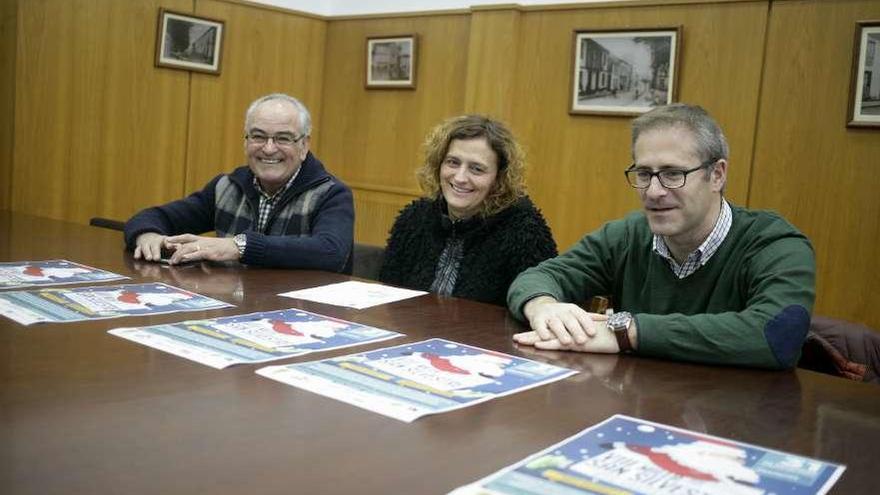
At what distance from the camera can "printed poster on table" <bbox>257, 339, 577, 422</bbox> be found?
1.15 meters

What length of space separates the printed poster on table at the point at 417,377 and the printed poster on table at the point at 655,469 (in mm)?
205

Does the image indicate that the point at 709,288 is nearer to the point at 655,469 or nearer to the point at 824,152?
the point at 655,469

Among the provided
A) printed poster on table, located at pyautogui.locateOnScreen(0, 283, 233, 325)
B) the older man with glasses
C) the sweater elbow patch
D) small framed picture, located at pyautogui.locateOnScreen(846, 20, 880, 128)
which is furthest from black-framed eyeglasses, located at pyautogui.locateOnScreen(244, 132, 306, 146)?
small framed picture, located at pyautogui.locateOnScreen(846, 20, 880, 128)

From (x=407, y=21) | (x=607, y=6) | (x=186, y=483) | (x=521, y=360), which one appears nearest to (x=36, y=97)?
(x=407, y=21)

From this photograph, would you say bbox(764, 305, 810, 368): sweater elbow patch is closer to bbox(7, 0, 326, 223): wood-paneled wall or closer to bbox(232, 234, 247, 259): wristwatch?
bbox(232, 234, 247, 259): wristwatch

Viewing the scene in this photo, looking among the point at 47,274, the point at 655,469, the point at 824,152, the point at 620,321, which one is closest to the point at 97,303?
the point at 47,274

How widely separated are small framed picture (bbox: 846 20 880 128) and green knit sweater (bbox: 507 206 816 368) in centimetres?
256

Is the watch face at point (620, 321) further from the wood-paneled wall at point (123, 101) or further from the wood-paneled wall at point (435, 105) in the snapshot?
the wood-paneled wall at point (123, 101)

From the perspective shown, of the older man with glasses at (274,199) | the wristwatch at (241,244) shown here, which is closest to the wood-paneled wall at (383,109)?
the older man with glasses at (274,199)

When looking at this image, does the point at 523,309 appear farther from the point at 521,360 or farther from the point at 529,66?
the point at 529,66

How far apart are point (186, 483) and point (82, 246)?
195 centimetres

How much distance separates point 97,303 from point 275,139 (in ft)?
4.41

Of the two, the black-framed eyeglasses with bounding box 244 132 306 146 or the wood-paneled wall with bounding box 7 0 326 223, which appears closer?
the black-framed eyeglasses with bounding box 244 132 306 146

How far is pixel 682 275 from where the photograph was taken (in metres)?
1.95
